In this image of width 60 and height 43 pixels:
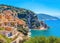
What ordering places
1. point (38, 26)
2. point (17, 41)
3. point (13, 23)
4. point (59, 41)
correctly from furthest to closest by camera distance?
point (38, 26), point (13, 23), point (17, 41), point (59, 41)

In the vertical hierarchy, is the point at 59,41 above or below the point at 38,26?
above

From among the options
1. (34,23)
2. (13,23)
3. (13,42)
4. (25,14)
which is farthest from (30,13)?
(13,42)

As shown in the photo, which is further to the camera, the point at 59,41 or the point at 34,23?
the point at 34,23

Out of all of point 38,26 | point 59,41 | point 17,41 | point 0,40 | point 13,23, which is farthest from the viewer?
point 38,26

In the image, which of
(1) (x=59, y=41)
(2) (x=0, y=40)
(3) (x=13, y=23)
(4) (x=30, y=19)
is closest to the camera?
(1) (x=59, y=41)

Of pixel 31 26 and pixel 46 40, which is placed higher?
pixel 46 40

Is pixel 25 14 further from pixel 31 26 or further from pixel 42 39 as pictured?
pixel 42 39

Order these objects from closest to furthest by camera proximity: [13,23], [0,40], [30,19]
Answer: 1. [0,40]
2. [13,23]
3. [30,19]

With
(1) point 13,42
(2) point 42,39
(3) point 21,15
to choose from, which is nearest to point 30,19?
(3) point 21,15

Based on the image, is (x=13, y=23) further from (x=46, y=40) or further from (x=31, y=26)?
(x=31, y=26)
